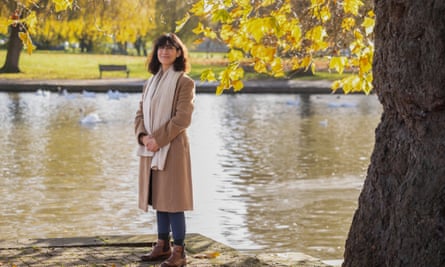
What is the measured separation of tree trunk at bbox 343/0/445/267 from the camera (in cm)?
545

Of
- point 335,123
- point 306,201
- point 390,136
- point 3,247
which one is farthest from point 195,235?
point 335,123

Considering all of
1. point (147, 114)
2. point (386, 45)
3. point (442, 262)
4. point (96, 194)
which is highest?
point (386, 45)

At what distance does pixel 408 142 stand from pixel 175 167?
191 centimetres

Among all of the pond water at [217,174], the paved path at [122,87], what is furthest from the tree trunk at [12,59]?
the pond water at [217,174]

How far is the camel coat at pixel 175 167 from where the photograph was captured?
7.04 meters

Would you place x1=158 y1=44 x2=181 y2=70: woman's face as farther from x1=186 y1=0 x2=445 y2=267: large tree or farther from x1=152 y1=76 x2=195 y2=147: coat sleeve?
x1=186 y1=0 x2=445 y2=267: large tree

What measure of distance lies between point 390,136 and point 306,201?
7.65 m

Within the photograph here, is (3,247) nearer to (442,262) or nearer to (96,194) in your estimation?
(442,262)

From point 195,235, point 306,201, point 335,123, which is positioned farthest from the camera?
point 335,123

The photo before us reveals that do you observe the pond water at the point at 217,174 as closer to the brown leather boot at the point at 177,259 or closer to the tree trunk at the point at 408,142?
the brown leather boot at the point at 177,259

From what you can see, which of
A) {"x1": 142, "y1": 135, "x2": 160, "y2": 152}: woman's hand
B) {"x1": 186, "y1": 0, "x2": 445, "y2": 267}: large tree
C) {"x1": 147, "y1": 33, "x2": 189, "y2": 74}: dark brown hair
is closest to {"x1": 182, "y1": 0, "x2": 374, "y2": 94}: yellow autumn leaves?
{"x1": 147, "y1": 33, "x2": 189, "y2": 74}: dark brown hair

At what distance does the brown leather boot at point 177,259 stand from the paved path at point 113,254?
156 mm

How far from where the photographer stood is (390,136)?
5945 mm

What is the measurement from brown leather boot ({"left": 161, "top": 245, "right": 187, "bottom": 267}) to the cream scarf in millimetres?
600
